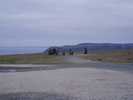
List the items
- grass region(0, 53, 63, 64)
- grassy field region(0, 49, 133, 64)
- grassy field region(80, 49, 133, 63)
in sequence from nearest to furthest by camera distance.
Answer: grass region(0, 53, 63, 64)
grassy field region(0, 49, 133, 64)
grassy field region(80, 49, 133, 63)

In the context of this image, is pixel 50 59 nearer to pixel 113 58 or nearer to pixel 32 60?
pixel 32 60

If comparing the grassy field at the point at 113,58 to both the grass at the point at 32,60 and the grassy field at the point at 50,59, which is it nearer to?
the grassy field at the point at 50,59

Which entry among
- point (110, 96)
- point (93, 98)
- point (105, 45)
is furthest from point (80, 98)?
point (105, 45)

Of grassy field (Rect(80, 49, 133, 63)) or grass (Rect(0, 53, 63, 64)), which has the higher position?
grass (Rect(0, 53, 63, 64))

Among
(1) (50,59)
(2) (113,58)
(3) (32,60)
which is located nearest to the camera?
(3) (32,60)

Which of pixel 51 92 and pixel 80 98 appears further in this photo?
pixel 51 92

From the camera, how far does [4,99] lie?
13828 millimetres

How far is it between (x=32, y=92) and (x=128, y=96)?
4.80m

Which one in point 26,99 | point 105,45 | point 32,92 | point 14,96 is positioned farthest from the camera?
point 105,45

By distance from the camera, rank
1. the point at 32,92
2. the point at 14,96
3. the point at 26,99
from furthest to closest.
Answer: the point at 32,92 < the point at 14,96 < the point at 26,99

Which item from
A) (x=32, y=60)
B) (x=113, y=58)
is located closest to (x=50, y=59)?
(x=32, y=60)

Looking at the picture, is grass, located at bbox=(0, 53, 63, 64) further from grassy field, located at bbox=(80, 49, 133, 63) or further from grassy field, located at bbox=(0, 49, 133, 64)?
grassy field, located at bbox=(80, 49, 133, 63)

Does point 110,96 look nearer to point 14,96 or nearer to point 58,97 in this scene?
point 58,97

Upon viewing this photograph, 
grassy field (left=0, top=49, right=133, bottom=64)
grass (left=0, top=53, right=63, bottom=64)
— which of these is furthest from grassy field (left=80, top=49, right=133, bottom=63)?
grass (left=0, top=53, right=63, bottom=64)
